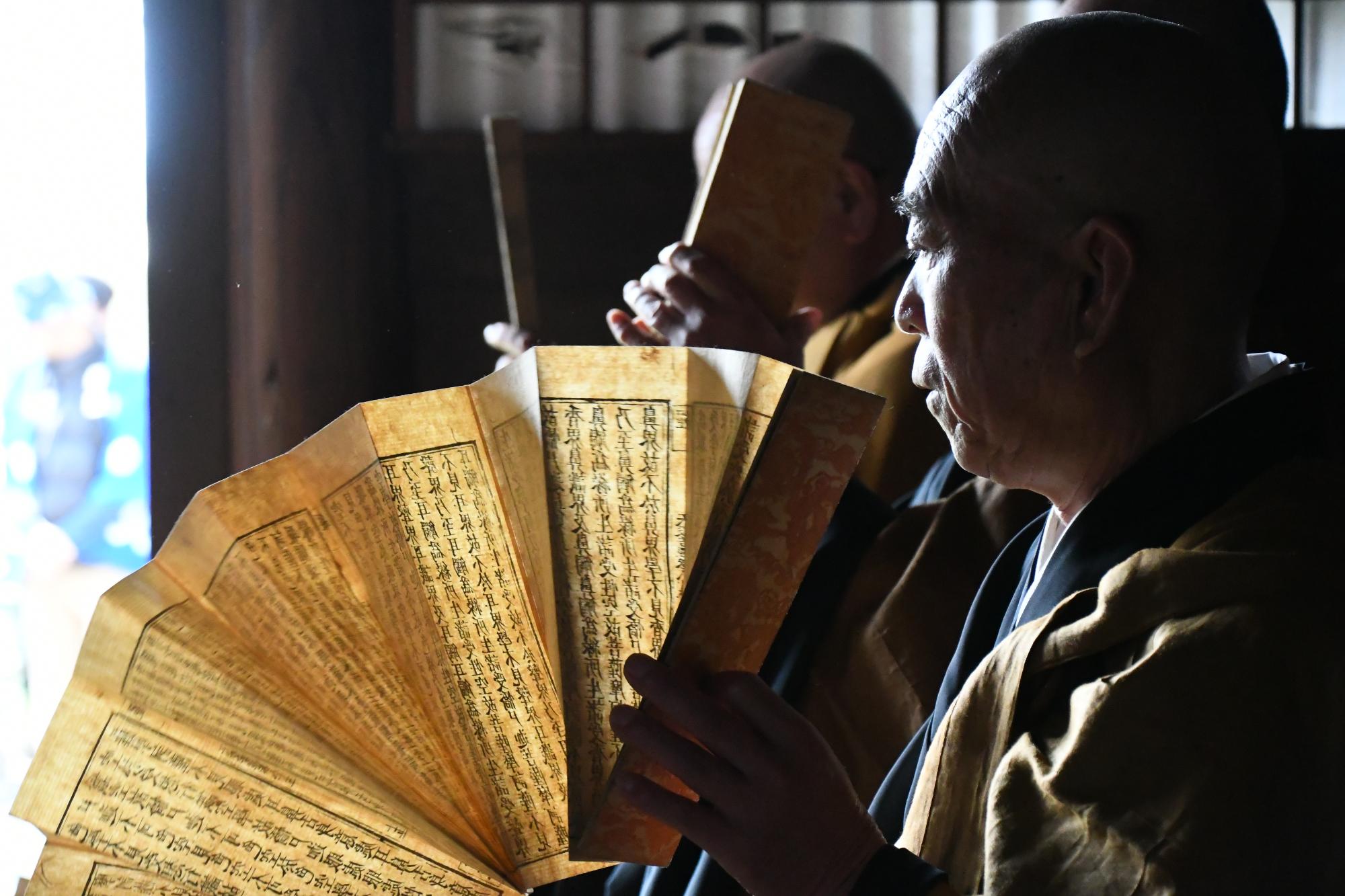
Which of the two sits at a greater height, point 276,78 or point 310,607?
point 276,78

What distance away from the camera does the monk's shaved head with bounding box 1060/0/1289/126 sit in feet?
4.42

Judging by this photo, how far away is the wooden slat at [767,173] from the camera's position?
121 centimetres

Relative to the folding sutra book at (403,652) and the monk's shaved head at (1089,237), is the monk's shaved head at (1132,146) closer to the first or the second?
the monk's shaved head at (1089,237)

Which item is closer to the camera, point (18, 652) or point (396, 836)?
point (396, 836)

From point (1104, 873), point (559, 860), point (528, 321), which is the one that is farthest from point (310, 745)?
point (528, 321)

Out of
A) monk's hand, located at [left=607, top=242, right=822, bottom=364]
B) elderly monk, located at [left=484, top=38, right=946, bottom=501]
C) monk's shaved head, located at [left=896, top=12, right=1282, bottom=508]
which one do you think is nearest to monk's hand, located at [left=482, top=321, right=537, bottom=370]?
elderly monk, located at [left=484, top=38, right=946, bottom=501]

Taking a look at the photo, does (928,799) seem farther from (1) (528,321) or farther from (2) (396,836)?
(1) (528,321)

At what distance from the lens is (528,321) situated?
1728 millimetres

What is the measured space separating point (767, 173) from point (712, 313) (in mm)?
145

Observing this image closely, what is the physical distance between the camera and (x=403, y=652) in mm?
864

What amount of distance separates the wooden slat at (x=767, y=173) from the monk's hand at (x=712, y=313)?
0.08ft

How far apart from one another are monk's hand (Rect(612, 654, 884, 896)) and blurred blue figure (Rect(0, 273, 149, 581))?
1.41 metres

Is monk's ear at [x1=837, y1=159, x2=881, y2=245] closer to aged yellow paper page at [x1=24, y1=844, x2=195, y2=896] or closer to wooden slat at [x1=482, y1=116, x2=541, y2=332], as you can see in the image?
wooden slat at [x1=482, y1=116, x2=541, y2=332]

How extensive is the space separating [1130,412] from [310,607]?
1.88 ft
